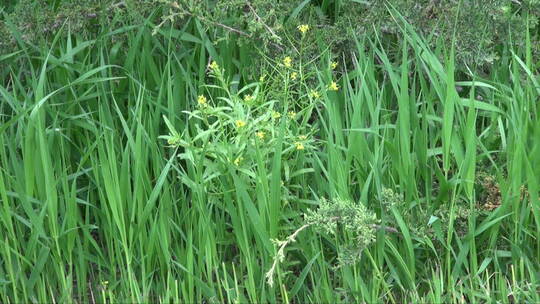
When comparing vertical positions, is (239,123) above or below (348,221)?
above

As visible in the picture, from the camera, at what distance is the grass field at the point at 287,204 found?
132 inches

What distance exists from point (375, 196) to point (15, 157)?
1.39 meters

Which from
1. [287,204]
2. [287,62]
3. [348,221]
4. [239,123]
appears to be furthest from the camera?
[287,62]

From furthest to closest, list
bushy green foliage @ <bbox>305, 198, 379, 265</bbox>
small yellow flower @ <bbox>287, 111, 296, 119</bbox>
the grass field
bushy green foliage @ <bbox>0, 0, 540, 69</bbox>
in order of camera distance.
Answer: bushy green foliage @ <bbox>0, 0, 540, 69</bbox>, small yellow flower @ <bbox>287, 111, 296, 119</bbox>, the grass field, bushy green foliage @ <bbox>305, 198, 379, 265</bbox>

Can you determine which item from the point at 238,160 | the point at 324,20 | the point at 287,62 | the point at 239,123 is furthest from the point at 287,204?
the point at 324,20

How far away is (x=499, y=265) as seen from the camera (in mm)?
3471

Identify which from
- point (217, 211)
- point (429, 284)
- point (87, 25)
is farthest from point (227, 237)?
point (87, 25)

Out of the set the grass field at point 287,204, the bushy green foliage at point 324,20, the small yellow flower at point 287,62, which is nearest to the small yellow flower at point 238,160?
the grass field at point 287,204

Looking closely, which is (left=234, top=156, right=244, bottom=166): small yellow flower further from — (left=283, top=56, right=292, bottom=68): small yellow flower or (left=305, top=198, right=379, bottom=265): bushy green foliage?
(left=283, top=56, right=292, bottom=68): small yellow flower

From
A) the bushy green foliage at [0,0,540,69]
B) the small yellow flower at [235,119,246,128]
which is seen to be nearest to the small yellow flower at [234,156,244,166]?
the small yellow flower at [235,119,246,128]

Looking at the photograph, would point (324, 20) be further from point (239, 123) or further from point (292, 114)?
point (239, 123)

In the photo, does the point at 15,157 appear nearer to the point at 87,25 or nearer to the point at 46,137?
the point at 46,137

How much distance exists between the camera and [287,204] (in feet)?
11.7

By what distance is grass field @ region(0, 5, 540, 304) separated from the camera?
3348 mm
